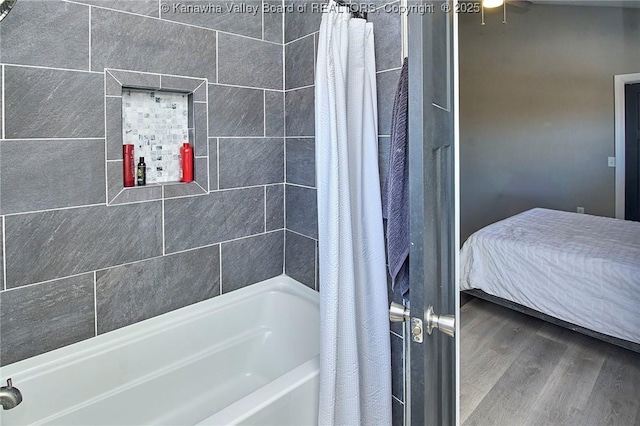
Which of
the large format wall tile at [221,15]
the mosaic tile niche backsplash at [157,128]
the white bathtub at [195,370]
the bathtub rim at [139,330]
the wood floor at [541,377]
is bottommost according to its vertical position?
the wood floor at [541,377]

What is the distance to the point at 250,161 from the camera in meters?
2.04

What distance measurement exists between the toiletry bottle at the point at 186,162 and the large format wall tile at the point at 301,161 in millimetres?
564

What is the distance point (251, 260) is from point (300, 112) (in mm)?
879

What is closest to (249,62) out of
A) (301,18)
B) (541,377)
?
(301,18)

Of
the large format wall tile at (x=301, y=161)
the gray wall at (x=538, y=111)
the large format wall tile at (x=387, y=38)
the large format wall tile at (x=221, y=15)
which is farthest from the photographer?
the gray wall at (x=538, y=111)

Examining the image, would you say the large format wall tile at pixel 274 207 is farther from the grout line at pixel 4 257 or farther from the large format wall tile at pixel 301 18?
the grout line at pixel 4 257

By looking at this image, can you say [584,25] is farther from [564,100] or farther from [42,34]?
[42,34]

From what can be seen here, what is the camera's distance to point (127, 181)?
1650mm

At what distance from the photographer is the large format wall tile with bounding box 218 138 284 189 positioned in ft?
6.36

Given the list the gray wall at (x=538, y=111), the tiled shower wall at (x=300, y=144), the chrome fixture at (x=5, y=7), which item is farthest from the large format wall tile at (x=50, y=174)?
the gray wall at (x=538, y=111)

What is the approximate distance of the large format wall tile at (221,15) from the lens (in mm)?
1723

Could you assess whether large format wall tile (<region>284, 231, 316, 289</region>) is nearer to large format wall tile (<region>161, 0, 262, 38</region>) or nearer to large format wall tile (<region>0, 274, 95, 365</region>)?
large format wall tile (<region>0, 274, 95, 365</region>)

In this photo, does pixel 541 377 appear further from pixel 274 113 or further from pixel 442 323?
pixel 274 113

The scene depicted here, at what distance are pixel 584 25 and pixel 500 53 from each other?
2.29 ft
